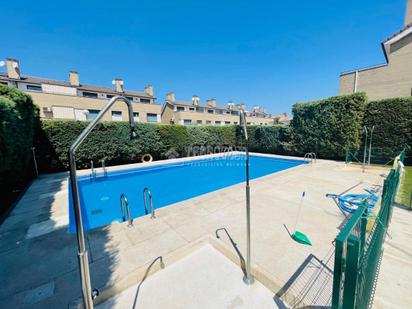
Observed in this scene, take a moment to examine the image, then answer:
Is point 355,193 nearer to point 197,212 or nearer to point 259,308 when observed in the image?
point 197,212

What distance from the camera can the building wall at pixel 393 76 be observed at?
522 inches

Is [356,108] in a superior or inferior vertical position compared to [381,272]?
superior

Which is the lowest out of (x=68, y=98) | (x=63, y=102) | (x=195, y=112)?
(x=63, y=102)

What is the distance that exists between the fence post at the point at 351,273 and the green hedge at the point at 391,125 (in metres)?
13.0

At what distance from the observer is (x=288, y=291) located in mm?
2471

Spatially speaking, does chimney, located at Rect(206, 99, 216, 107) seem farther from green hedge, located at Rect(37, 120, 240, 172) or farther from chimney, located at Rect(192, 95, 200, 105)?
green hedge, located at Rect(37, 120, 240, 172)

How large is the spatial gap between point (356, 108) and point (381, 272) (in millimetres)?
12799

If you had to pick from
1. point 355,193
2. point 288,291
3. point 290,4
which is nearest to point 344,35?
point 290,4

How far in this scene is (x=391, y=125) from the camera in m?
11.0

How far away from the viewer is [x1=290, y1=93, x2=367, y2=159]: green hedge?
12188 millimetres

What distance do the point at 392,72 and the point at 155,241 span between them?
19.9 meters

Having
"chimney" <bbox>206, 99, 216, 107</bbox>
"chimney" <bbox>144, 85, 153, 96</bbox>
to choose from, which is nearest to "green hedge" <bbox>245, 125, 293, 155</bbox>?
"chimney" <bbox>144, 85, 153, 96</bbox>

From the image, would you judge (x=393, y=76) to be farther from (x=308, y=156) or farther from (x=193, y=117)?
(x=193, y=117)

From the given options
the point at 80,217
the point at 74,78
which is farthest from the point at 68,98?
the point at 80,217
